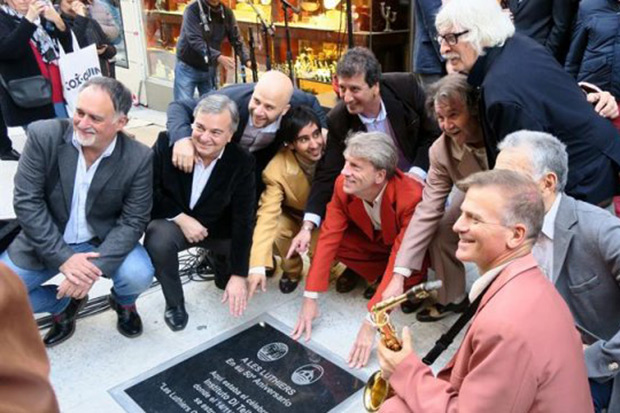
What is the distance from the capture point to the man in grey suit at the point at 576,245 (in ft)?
5.88

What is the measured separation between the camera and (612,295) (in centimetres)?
184

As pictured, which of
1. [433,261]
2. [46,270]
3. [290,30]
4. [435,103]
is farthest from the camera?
[290,30]

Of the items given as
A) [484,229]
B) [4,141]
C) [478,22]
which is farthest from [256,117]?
[4,141]

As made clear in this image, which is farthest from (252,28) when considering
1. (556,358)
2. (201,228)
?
(556,358)

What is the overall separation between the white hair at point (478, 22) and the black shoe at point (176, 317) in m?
1.72

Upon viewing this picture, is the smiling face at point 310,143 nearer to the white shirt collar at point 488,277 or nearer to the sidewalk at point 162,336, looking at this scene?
the sidewalk at point 162,336

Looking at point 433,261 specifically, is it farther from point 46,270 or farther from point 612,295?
point 46,270

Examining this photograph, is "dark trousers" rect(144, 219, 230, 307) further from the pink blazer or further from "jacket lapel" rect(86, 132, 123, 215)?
the pink blazer

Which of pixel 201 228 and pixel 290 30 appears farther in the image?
pixel 290 30

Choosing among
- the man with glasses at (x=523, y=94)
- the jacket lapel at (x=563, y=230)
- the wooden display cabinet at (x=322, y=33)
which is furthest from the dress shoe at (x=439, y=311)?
the wooden display cabinet at (x=322, y=33)

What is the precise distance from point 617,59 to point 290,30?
3.54 metres

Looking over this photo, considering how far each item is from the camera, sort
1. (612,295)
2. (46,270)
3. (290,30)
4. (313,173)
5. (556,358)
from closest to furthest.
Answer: (556,358) → (612,295) → (46,270) → (313,173) → (290,30)

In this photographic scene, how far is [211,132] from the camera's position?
2639 millimetres

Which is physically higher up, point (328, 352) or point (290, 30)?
point (290, 30)
